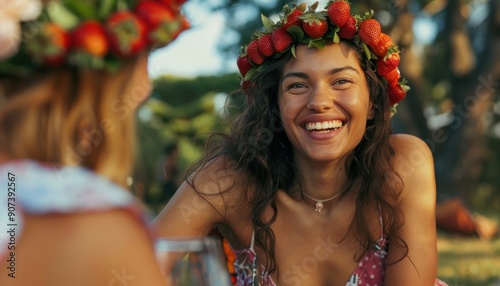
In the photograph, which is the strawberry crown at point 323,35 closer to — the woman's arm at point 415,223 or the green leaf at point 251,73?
the green leaf at point 251,73

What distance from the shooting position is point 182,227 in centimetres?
338

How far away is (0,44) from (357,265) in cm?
240

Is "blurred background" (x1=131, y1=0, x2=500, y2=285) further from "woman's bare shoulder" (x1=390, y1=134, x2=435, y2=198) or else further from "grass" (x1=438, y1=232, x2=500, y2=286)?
"woman's bare shoulder" (x1=390, y1=134, x2=435, y2=198)

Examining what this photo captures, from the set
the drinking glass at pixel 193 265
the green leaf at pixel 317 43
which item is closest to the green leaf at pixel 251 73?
the green leaf at pixel 317 43

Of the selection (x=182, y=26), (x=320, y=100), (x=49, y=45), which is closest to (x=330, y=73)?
(x=320, y=100)

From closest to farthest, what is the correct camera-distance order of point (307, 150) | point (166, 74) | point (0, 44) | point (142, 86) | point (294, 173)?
1. point (0, 44)
2. point (142, 86)
3. point (307, 150)
4. point (294, 173)
5. point (166, 74)

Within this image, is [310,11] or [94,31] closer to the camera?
[94,31]

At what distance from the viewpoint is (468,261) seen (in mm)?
8594

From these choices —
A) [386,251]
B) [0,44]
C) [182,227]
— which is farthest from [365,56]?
[0,44]

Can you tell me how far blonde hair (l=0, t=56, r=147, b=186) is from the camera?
4.80 ft

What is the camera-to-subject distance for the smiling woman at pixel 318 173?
11.0 feet

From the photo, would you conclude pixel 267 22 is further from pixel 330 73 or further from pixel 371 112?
pixel 371 112

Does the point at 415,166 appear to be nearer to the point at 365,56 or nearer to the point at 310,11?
the point at 365,56

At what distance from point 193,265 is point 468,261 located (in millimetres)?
7255
